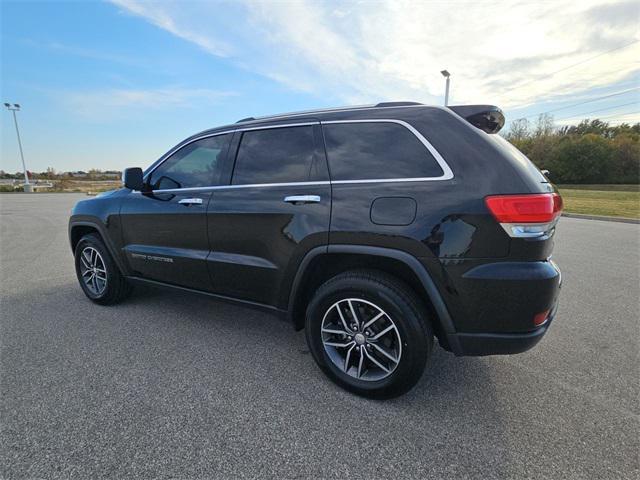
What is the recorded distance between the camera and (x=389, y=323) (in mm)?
2234

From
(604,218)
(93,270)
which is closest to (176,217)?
(93,270)

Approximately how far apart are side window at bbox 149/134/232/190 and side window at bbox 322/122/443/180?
3.47ft

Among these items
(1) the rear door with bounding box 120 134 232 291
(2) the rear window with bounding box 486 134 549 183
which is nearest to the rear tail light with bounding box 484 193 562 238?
(2) the rear window with bounding box 486 134 549 183

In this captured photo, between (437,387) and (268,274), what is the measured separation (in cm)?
144

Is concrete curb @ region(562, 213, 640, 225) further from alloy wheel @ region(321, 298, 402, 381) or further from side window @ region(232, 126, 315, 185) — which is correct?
side window @ region(232, 126, 315, 185)

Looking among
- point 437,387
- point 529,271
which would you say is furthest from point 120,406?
point 529,271

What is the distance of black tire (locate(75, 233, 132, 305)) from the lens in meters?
3.77

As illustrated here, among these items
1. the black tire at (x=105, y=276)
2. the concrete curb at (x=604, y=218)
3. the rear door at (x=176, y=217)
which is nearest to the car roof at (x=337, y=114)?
the rear door at (x=176, y=217)

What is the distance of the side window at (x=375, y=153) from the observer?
212cm

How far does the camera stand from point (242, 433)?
199 cm

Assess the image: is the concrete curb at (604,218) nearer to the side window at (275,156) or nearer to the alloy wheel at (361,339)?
the alloy wheel at (361,339)

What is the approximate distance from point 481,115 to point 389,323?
4.81ft

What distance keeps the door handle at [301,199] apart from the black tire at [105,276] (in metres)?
2.42

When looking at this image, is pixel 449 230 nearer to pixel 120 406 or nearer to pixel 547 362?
pixel 547 362
